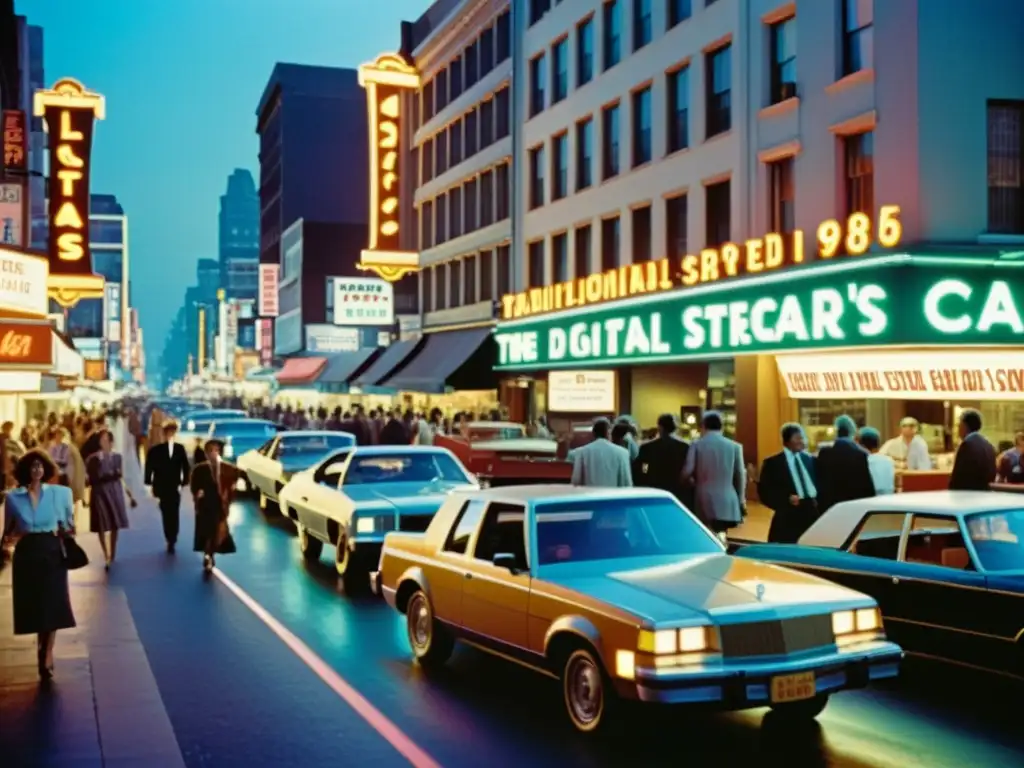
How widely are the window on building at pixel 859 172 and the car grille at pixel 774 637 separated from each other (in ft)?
47.2

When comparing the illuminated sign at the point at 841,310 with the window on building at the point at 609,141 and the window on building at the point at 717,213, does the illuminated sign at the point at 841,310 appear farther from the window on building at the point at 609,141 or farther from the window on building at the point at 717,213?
the window on building at the point at 609,141

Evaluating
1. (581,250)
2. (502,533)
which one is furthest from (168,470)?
(581,250)

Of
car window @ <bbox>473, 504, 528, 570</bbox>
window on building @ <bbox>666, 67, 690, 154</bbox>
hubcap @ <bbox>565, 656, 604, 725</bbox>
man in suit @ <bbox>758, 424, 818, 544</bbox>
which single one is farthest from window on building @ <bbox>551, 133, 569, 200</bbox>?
hubcap @ <bbox>565, 656, 604, 725</bbox>

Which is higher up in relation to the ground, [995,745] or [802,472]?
[802,472]

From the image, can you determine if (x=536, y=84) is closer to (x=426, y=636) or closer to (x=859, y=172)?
(x=859, y=172)

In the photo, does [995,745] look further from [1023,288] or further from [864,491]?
[1023,288]

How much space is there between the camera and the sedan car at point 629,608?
6902 millimetres

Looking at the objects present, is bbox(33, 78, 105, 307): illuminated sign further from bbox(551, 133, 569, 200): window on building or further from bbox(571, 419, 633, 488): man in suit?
bbox(571, 419, 633, 488): man in suit

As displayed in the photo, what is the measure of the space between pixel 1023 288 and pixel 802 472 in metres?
8.59

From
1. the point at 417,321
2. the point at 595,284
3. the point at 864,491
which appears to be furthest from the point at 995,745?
the point at 417,321

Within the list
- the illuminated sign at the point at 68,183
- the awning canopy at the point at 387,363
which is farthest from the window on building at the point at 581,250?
the awning canopy at the point at 387,363

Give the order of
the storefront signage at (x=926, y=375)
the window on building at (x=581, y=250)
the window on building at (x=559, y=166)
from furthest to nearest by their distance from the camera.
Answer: the window on building at (x=559, y=166) → the window on building at (x=581, y=250) → the storefront signage at (x=926, y=375)

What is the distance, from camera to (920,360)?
19.1 m

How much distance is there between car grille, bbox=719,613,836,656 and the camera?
6.94 metres
